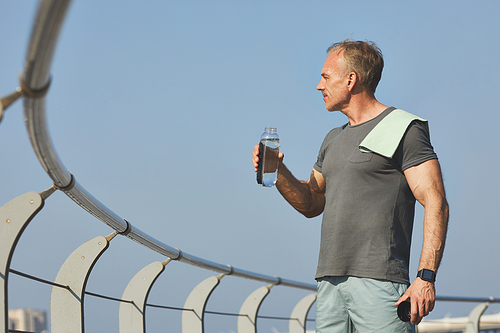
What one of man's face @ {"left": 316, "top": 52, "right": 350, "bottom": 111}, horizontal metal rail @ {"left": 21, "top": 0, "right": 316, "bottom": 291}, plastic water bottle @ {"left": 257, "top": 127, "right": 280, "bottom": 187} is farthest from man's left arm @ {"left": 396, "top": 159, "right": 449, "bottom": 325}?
horizontal metal rail @ {"left": 21, "top": 0, "right": 316, "bottom": 291}

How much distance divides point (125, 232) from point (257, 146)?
684 millimetres

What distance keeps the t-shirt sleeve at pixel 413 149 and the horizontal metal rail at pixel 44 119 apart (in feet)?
3.46

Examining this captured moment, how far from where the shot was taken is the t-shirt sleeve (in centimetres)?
214

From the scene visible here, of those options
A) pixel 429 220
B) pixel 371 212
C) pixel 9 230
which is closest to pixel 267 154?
pixel 371 212

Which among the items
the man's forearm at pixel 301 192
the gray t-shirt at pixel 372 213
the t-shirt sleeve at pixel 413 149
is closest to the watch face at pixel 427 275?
the gray t-shirt at pixel 372 213

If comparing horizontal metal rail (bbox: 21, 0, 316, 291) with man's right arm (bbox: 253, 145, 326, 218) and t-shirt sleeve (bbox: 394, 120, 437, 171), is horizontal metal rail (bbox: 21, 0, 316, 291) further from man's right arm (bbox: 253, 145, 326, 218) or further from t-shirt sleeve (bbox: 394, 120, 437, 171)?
t-shirt sleeve (bbox: 394, 120, 437, 171)

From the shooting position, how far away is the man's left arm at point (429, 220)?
1977 mm

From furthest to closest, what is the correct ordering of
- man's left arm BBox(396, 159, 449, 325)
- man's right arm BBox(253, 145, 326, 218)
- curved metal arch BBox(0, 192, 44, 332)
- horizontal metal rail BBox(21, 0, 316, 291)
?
1. man's right arm BBox(253, 145, 326, 218)
2. man's left arm BBox(396, 159, 449, 325)
3. curved metal arch BBox(0, 192, 44, 332)
4. horizontal metal rail BBox(21, 0, 316, 291)

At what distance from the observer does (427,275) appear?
6.56ft

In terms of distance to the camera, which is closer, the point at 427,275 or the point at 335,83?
the point at 427,275

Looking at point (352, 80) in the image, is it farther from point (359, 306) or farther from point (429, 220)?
point (359, 306)

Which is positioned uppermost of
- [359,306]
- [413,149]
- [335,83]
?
[335,83]

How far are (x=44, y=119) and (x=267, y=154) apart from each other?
1.44 meters

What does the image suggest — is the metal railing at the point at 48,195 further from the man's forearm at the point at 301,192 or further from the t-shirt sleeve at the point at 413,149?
the t-shirt sleeve at the point at 413,149
